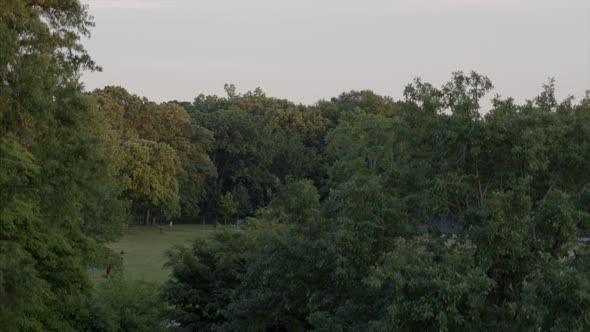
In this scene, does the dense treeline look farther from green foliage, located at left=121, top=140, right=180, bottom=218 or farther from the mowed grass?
green foliage, located at left=121, top=140, right=180, bottom=218

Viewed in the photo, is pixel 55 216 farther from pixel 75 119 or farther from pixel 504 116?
pixel 504 116

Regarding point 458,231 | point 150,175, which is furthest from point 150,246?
point 458,231

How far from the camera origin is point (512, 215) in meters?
14.9

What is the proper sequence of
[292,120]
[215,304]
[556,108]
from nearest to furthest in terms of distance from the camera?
[556,108] < [215,304] < [292,120]

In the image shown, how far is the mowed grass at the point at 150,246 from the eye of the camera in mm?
44294

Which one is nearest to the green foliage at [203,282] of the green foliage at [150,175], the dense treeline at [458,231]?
the dense treeline at [458,231]

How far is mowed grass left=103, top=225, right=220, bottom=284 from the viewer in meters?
44.3

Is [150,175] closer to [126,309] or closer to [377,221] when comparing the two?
[126,309]

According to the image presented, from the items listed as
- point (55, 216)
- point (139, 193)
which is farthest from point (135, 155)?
point (55, 216)

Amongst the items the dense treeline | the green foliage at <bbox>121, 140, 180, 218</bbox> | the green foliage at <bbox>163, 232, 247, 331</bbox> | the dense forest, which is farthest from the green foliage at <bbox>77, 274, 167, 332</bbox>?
the green foliage at <bbox>121, 140, 180, 218</bbox>

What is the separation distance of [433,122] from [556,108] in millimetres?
2899

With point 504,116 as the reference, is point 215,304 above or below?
below

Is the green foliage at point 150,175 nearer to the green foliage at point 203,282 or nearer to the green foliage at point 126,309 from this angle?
the green foliage at point 126,309

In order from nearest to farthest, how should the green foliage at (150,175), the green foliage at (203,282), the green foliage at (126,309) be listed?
the green foliage at (126,309) → the green foliage at (203,282) → the green foliage at (150,175)
